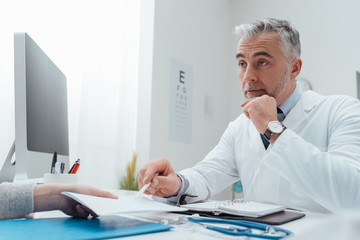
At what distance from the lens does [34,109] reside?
0.94m

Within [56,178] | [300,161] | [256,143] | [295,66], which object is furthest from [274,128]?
[56,178]

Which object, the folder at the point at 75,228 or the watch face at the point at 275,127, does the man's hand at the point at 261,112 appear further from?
the folder at the point at 75,228

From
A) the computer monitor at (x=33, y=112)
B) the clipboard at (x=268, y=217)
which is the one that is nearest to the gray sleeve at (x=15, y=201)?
the computer monitor at (x=33, y=112)

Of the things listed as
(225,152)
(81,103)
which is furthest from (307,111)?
(81,103)

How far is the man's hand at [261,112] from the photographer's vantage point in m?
1.04

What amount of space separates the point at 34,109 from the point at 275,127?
0.69 m

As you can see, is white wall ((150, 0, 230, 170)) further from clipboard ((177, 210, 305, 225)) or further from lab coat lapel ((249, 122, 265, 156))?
clipboard ((177, 210, 305, 225))

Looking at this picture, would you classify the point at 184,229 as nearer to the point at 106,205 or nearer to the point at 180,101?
the point at 106,205

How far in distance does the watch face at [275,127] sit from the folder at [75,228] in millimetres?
509


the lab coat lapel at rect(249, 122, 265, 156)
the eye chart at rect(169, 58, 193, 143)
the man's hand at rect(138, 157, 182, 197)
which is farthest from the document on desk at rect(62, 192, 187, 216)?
the eye chart at rect(169, 58, 193, 143)

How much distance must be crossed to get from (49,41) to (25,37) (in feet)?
3.41

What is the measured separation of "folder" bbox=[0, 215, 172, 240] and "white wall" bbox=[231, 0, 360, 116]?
273cm

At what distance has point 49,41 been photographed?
1.87 m

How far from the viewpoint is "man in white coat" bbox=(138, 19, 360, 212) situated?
35.8 inches
